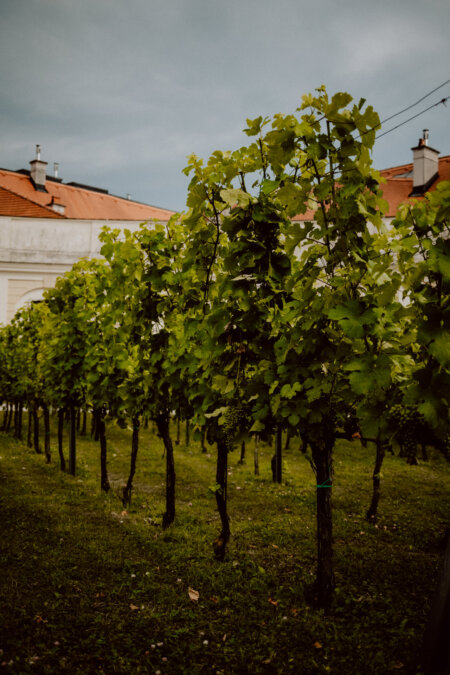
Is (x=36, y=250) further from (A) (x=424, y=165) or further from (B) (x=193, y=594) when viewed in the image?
(B) (x=193, y=594)

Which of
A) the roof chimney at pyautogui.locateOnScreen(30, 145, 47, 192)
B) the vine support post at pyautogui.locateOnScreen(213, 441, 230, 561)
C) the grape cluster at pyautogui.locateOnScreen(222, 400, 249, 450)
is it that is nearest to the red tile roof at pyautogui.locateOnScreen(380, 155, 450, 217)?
the vine support post at pyautogui.locateOnScreen(213, 441, 230, 561)

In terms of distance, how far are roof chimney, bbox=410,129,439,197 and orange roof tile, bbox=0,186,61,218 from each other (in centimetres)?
1764

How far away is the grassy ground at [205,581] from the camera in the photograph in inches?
154

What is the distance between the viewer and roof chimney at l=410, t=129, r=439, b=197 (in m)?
23.8

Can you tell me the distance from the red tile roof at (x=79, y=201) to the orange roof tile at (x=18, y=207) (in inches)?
211

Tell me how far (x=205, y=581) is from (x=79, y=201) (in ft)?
104

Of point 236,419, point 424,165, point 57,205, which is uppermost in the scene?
point 57,205

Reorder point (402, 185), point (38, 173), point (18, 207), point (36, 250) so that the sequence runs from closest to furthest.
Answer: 1. point (36, 250)
2. point (18, 207)
3. point (402, 185)
4. point (38, 173)

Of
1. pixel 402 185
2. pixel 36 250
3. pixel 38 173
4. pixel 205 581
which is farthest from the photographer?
pixel 38 173

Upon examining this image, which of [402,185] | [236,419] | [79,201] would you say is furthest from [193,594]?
[79,201]

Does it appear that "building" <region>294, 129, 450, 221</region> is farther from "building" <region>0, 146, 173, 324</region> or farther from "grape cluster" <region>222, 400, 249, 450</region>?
"grape cluster" <region>222, 400, 249, 450</region>

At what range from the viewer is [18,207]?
24.5 m

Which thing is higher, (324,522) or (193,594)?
(324,522)

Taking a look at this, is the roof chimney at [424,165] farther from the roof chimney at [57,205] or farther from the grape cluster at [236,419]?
the grape cluster at [236,419]
